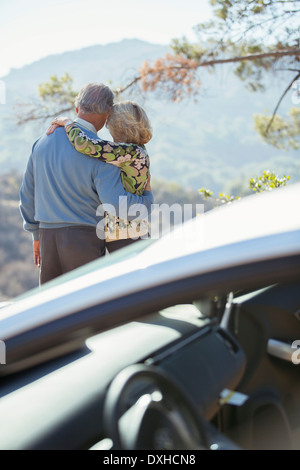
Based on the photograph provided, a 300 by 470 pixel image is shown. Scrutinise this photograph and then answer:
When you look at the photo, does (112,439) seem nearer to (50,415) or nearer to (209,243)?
(50,415)

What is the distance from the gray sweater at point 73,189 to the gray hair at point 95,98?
0.14m

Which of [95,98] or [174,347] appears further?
[95,98]

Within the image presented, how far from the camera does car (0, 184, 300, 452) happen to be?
2.91ft

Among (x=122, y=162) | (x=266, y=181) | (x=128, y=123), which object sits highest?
(x=128, y=123)

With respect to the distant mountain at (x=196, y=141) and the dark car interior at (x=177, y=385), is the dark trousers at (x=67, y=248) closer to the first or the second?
the dark car interior at (x=177, y=385)

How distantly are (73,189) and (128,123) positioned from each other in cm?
51

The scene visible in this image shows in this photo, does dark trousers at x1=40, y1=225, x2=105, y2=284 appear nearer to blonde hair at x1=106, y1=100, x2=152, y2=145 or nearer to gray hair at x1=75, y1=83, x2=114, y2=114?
blonde hair at x1=106, y1=100, x2=152, y2=145

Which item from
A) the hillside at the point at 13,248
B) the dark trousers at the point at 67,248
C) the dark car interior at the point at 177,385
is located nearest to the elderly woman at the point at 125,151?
the dark trousers at the point at 67,248

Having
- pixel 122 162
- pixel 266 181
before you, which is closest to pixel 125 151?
pixel 122 162

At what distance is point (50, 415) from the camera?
3.49 ft

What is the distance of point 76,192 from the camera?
2631 mm

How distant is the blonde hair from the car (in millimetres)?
1692

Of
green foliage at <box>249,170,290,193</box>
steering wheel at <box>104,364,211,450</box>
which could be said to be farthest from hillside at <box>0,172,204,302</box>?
steering wheel at <box>104,364,211,450</box>

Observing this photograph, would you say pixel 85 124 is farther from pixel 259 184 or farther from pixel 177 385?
pixel 259 184
